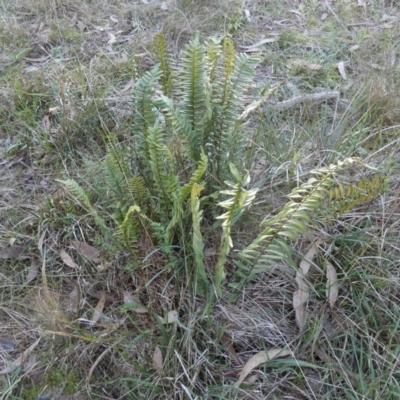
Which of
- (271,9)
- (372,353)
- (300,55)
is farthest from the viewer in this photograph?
(271,9)

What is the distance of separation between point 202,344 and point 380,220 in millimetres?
863

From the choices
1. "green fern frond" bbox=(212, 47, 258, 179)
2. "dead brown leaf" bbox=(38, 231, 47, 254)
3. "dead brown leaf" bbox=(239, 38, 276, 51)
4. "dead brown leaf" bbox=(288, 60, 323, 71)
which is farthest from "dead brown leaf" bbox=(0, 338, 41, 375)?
"dead brown leaf" bbox=(239, 38, 276, 51)

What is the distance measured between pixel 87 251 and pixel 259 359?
82 centimetres

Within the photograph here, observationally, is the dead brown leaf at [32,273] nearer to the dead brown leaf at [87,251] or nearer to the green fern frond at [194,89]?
the dead brown leaf at [87,251]

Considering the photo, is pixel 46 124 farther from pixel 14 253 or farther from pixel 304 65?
pixel 304 65

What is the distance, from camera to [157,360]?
5.40 ft

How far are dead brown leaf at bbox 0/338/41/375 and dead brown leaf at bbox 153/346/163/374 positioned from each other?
1.45 ft

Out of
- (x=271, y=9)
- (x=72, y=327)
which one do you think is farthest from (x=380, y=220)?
(x=271, y=9)

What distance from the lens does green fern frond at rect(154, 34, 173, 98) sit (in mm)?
1920

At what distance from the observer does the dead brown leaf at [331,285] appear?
1.75m

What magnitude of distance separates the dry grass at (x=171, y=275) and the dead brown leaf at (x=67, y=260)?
2 cm

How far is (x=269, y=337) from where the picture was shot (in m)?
1.71

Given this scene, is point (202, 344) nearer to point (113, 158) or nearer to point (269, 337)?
point (269, 337)

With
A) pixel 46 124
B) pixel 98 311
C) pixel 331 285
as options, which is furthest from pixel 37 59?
pixel 331 285
